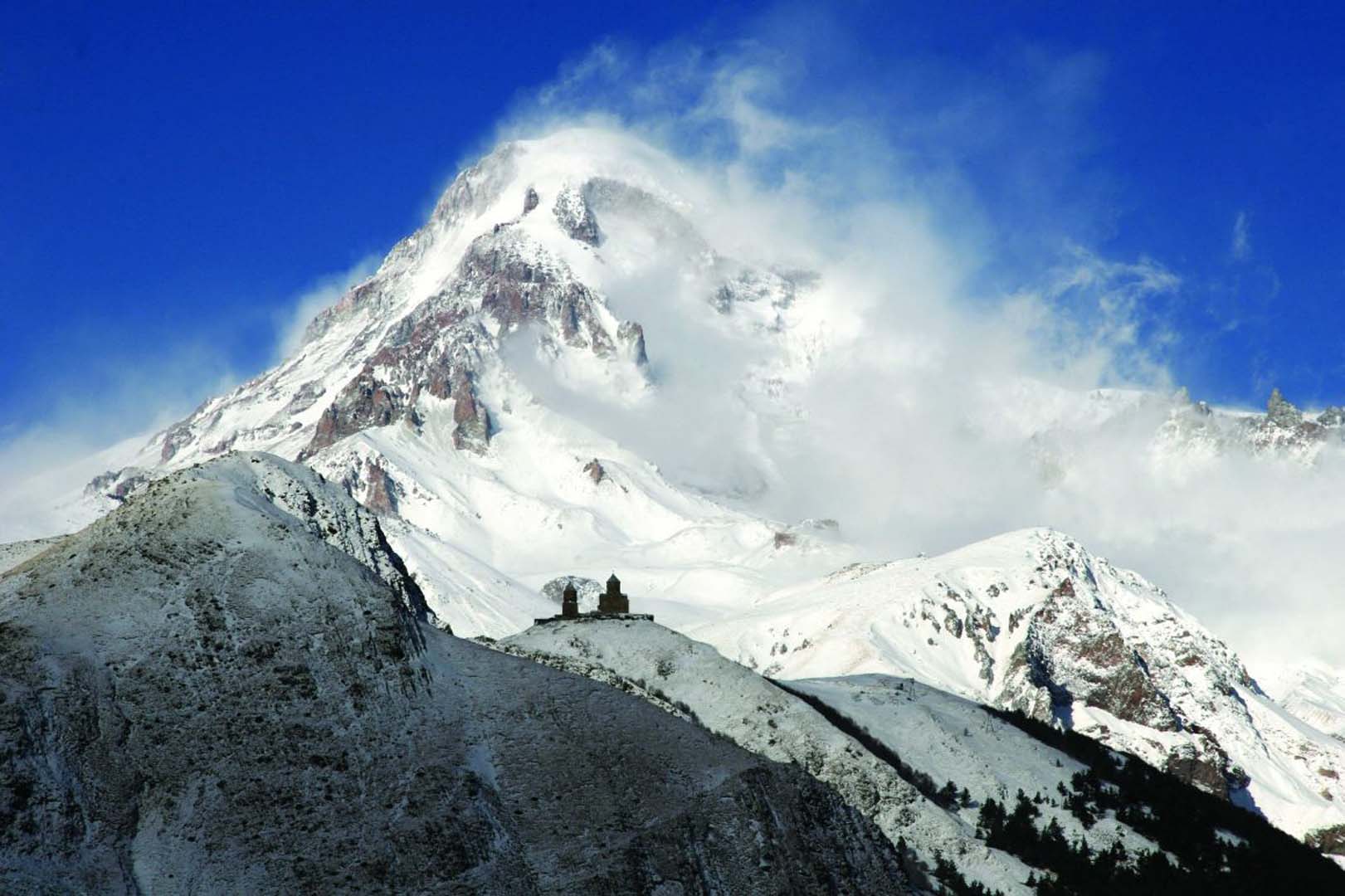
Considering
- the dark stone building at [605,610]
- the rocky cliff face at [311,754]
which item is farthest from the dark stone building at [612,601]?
the rocky cliff face at [311,754]

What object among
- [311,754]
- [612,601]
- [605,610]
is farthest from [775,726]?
[311,754]

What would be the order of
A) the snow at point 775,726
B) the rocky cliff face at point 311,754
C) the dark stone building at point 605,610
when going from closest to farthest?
the rocky cliff face at point 311,754 → the snow at point 775,726 → the dark stone building at point 605,610

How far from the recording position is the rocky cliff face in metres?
64.9

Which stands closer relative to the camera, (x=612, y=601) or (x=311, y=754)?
(x=311, y=754)

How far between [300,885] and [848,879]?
29246 millimetres

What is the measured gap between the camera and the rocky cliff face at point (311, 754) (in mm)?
64875

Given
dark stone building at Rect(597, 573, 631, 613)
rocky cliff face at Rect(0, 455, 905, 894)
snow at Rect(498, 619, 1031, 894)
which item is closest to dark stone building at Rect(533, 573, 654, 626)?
dark stone building at Rect(597, 573, 631, 613)

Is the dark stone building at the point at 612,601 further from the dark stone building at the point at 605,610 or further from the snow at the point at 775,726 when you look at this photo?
the snow at the point at 775,726

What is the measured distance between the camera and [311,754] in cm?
7081

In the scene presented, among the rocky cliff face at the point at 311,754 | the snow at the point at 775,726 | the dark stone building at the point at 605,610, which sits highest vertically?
the dark stone building at the point at 605,610

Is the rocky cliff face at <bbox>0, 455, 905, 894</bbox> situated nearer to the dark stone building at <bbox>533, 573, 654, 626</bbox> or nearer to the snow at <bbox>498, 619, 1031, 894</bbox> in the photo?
the snow at <bbox>498, 619, 1031, 894</bbox>

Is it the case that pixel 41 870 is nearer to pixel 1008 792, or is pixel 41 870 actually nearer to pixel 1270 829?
pixel 1008 792

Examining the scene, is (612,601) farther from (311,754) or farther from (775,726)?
(311,754)

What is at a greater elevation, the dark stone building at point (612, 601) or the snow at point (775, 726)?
the dark stone building at point (612, 601)
